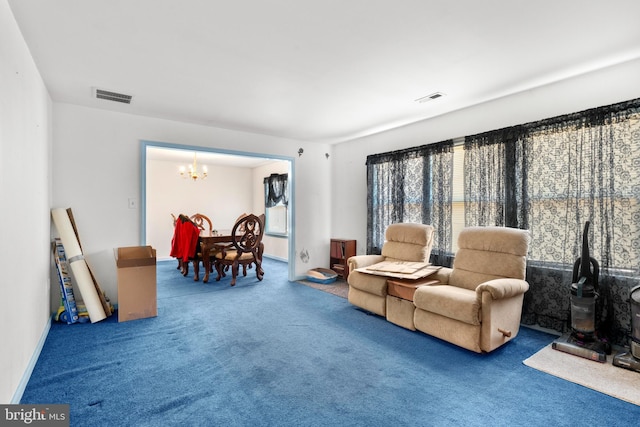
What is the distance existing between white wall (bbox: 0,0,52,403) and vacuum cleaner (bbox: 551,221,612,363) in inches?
151

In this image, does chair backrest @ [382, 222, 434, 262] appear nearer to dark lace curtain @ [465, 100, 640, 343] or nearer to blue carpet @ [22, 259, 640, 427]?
dark lace curtain @ [465, 100, 640, 343]

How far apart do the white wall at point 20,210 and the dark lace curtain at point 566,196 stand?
395cm

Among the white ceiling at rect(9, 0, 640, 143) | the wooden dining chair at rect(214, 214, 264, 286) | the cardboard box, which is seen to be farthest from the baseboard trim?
the wooden dining chair at rect(214, 214, 264, 286)

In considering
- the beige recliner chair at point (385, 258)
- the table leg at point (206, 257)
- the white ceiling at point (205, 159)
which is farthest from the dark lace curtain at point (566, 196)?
the white ceiling at point (205, 159)

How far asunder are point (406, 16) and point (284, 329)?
2815 mm

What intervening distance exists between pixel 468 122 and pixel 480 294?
217 centimetres

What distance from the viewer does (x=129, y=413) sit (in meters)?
1.79

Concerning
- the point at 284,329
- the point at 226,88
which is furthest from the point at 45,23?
the point at 284,329

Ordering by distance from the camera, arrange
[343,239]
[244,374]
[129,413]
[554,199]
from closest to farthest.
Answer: [129,413]
[244,374]
[554,199]
[343,239]

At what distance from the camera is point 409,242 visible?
3865 millimetres

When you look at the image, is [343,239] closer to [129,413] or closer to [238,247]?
[238,247]

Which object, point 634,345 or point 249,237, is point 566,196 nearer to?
point 634,345

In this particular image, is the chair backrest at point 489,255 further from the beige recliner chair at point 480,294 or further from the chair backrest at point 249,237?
the chair backrest at point 249,237

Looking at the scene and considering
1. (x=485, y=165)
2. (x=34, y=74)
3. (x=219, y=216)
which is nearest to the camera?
(x=34, y=74)
